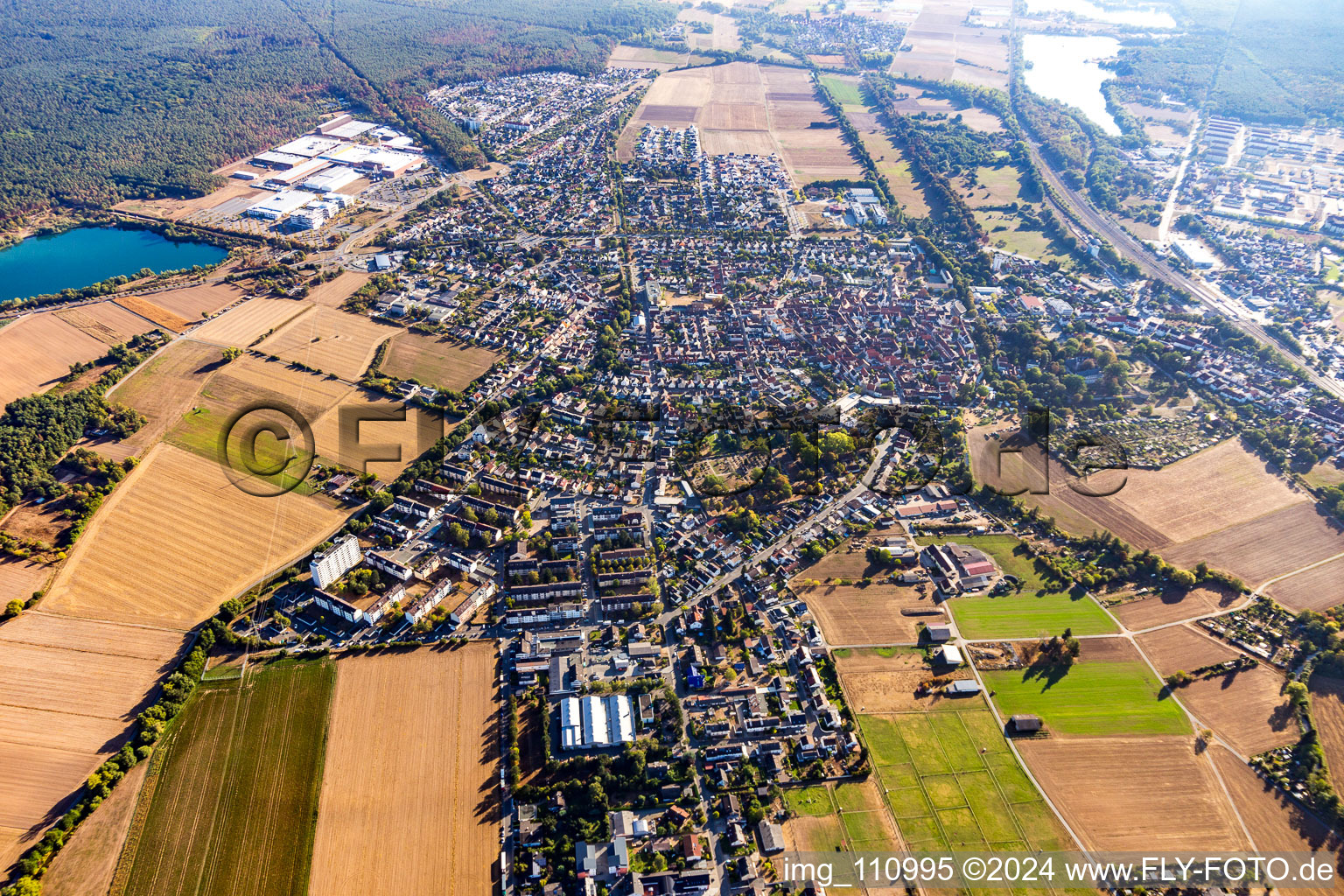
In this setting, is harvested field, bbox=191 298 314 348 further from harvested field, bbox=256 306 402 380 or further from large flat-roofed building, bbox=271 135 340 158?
large flat-roofed building, bbox=271 135 340 158

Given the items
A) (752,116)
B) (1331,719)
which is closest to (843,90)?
(752,116)

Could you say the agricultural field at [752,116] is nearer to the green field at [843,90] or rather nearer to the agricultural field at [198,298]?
the green field at [843,90]

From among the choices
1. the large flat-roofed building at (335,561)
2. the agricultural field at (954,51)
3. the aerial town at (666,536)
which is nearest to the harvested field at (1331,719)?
the aerial town at (666,536)

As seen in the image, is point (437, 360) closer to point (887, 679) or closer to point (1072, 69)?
point (887, 679)

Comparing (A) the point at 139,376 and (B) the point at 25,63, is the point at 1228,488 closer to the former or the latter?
(A) the point at 139,376

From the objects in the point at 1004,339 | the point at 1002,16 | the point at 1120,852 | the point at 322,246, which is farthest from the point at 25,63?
the point at 1002,16
